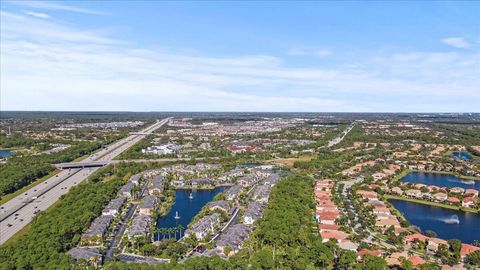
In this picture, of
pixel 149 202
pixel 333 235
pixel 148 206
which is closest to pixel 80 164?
pixel 149 202

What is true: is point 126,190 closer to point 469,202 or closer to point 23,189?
point 23,189

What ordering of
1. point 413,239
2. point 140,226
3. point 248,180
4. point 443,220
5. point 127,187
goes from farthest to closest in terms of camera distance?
point 248,180
point 127,187
point 443,220
point 140,226
point 413,239

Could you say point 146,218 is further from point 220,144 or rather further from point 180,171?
point 220,144

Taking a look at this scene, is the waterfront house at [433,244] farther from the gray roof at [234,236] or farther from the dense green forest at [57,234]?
the dense green forest at [57,234]

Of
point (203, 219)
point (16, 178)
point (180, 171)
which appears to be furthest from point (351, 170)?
point (16, 178)

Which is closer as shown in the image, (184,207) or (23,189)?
(184,207)

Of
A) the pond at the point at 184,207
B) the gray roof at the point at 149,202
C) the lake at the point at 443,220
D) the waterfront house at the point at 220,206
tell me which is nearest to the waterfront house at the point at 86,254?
the pond at the point at 184,207

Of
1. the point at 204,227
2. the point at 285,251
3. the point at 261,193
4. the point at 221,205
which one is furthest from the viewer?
the point at 261,193
